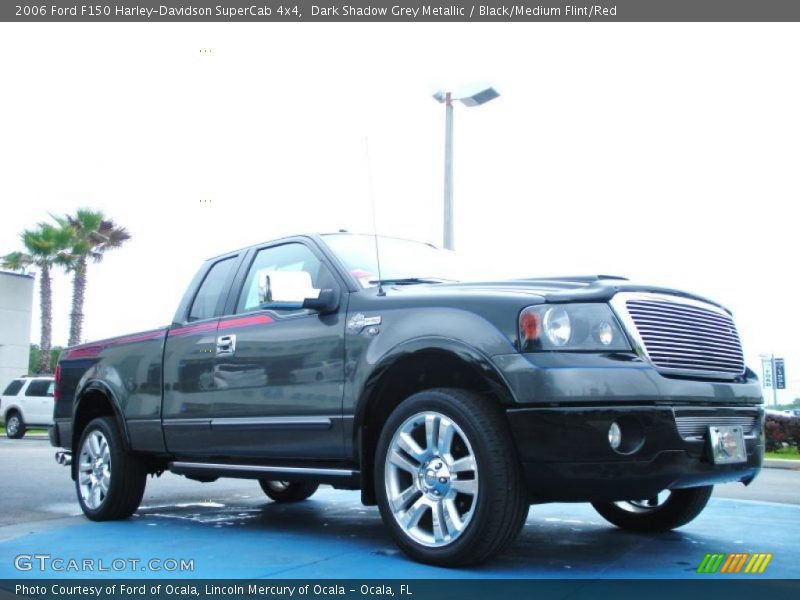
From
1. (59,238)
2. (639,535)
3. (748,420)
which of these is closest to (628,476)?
(748,420)

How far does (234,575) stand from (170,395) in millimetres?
2146

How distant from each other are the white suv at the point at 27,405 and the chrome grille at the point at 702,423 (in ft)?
71.4

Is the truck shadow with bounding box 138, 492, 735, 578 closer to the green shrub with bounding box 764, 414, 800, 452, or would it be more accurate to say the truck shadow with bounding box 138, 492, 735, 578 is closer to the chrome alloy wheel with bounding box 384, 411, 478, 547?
the chrome alloy wheel with bounding box 384, 411, 478, 547

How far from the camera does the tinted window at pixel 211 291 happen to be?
5.99 meters

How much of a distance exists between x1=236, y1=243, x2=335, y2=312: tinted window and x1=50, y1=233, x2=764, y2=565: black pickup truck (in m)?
0.01

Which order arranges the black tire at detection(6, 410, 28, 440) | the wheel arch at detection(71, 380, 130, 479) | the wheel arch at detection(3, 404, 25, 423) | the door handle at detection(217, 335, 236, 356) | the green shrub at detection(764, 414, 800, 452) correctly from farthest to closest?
1. the black tire at detection(6, 410, 28, 440)
2. the wheel arch at detection(3, 404, 25, 423)
3. the green shrub at detection(764, 414, 800, 452)
4. the wheel arch at detection(71, 380, 130, 479)
5. the door handle at detection(217, 335, 236, 356)

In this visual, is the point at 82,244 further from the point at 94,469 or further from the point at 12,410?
the point at 94,469

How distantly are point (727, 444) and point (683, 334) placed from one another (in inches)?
22.0

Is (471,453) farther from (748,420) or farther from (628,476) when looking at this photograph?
(748,420)

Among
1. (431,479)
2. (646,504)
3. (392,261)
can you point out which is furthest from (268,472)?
(646,504)

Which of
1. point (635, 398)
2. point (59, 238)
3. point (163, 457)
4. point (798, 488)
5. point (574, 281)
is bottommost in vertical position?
point (798, 488)

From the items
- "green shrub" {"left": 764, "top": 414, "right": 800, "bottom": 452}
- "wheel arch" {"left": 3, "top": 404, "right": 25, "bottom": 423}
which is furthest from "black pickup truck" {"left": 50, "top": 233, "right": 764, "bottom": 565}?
"wheel arch" {"left": 3, "top": 404, "right": 25, "bottom": 423}

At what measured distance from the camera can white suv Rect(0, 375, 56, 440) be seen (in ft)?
76.0

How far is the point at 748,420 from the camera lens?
14.2ft
